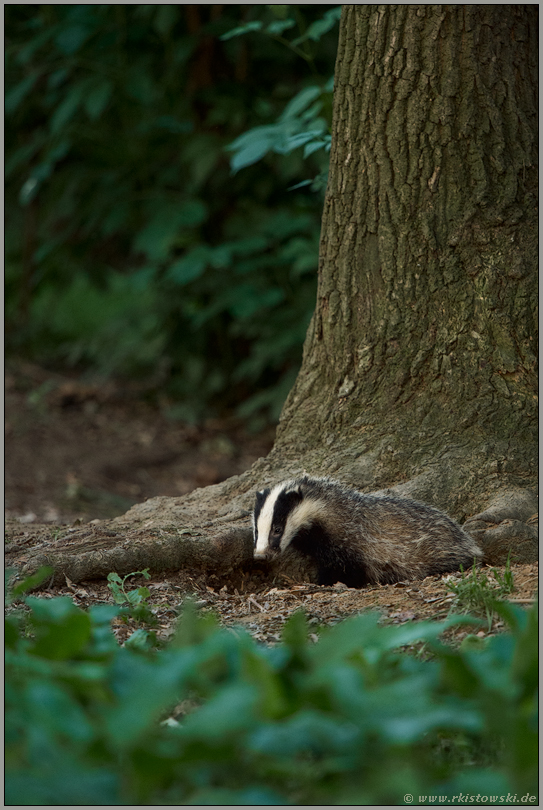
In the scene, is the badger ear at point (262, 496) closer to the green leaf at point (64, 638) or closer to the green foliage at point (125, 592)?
the green foliage at point (125, 592)

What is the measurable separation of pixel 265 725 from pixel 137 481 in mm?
6514

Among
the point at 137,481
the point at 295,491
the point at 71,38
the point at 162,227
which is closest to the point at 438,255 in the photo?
the point at 295,491

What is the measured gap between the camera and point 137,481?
823 cm

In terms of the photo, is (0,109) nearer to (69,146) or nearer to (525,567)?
(525,567)

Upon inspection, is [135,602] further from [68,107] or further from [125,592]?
[68,107]

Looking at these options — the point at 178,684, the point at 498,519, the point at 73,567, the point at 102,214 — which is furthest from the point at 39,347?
the point at 178,684

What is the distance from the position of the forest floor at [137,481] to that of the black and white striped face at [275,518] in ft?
0.77

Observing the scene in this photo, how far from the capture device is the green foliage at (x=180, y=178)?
8.10 m

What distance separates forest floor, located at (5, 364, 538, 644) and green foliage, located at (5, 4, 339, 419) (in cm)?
61

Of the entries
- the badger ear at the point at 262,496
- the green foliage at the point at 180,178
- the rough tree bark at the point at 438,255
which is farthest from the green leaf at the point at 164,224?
the badger ear at the point at 262,496

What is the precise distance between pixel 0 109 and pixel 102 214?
14.2 feet

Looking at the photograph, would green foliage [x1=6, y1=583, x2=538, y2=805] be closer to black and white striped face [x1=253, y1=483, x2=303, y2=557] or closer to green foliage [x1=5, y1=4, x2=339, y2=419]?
black and white striped face [x1=253, y1=483, x2=303, y2=557]

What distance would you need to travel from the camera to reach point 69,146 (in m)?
8.96

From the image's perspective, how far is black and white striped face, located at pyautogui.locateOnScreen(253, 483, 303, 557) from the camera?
4035mm
